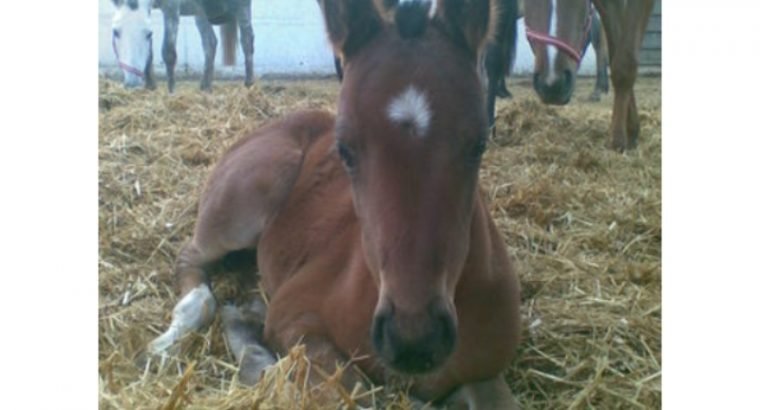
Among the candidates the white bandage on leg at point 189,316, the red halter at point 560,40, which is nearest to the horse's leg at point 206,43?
the white bandage on leg at point 189,316

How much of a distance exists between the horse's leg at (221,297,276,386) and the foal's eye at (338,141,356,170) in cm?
51

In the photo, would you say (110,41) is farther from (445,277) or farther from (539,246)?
(539,246)

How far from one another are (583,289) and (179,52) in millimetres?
968

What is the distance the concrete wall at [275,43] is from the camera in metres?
1.94

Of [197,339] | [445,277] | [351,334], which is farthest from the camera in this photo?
[197,339]

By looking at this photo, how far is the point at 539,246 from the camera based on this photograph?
2123mm

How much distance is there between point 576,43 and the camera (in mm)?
2072

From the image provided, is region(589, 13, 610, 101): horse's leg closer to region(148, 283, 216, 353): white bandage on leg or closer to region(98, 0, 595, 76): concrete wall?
region(98, 0, 595, 76): concrete wall

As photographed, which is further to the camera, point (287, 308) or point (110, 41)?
point (287, 308)

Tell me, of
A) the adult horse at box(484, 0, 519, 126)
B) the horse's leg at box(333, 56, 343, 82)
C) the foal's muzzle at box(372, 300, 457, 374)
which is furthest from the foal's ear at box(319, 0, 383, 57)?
the foal's muzzle at box(372, 300, 457, 374)

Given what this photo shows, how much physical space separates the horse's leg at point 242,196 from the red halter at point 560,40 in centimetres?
73

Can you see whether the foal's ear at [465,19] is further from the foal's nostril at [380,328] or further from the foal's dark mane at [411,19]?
the foal's nostril at [380,328]

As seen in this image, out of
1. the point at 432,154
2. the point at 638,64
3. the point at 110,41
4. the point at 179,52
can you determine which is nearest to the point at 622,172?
the point at 638,64

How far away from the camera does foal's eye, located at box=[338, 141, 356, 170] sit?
168 cm
